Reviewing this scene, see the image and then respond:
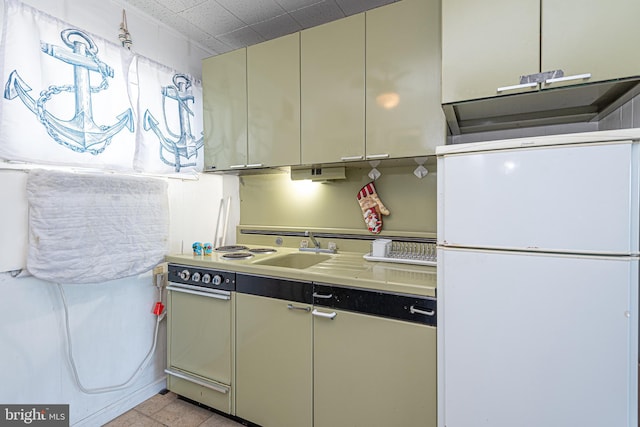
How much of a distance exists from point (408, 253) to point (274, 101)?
1335mm

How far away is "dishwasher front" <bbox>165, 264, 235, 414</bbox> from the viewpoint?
1.79 metres

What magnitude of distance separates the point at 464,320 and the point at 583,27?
1.20 m

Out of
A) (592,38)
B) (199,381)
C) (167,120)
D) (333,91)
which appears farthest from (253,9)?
(199,381)

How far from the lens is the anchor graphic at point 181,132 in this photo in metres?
2.12

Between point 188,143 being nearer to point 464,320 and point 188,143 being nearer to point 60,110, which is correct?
point 60,110

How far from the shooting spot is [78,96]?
1.67 metres

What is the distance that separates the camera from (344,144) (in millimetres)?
1805

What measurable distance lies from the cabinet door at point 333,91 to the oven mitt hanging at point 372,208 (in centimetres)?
36

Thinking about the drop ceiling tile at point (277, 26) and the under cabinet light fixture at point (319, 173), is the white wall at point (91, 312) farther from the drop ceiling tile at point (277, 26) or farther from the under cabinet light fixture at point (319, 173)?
the under cabinet light fixture at point (319, 173)

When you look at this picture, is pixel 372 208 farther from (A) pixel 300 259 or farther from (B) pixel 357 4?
(B) pixel 357 4

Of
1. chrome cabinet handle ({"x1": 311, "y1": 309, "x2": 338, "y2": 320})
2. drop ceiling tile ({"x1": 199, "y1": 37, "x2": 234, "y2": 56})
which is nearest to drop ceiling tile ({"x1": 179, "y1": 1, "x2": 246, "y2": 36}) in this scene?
drop ceiling tile ({"x1": 199, "y1": 37, "x2": 234, "y2": 56})

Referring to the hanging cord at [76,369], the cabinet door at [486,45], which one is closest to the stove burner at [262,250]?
the hanging cord at [76,369]

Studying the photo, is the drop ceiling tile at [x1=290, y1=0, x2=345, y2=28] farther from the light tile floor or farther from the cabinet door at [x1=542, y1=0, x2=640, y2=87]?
the light tile floor

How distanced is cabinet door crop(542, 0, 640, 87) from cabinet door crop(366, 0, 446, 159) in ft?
1.57
